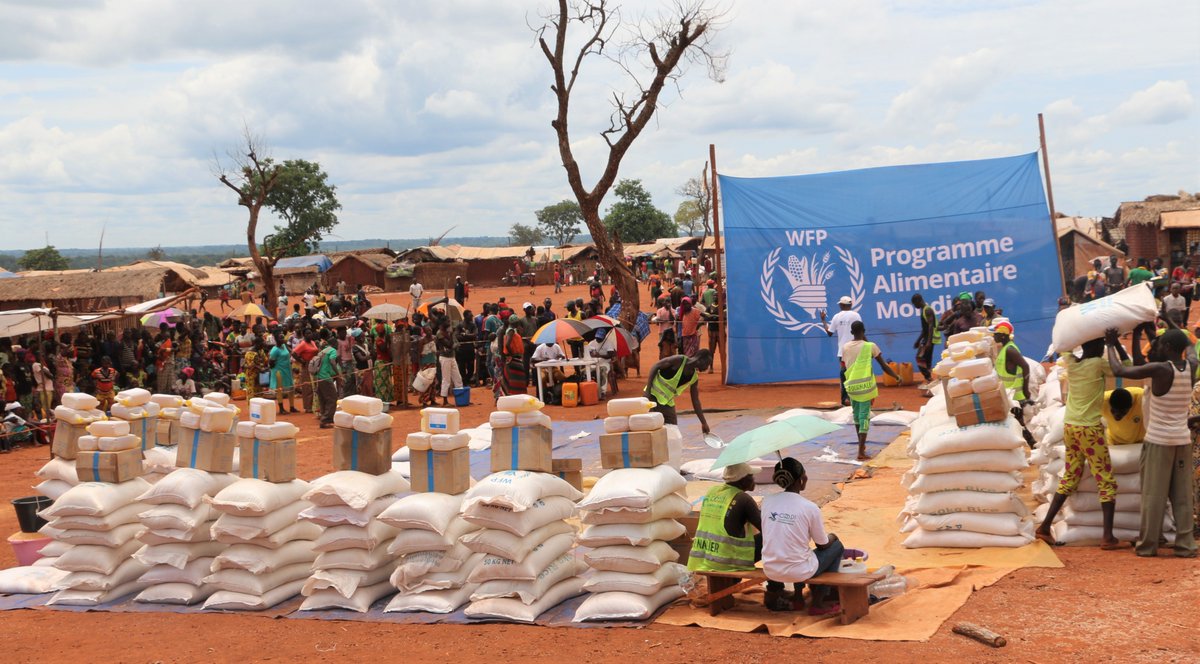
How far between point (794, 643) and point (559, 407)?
11.4 m

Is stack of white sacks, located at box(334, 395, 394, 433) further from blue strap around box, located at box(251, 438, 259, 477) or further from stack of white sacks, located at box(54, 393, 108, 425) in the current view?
stack of white sacks, located at box(54, 393, 108, 425)

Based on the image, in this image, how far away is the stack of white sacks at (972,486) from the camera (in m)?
7.62

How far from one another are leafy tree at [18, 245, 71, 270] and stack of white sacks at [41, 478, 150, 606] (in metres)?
68.6

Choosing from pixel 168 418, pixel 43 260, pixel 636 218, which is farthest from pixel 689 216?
pixel 168 418

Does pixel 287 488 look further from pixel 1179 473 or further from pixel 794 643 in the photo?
pixel 1179 473

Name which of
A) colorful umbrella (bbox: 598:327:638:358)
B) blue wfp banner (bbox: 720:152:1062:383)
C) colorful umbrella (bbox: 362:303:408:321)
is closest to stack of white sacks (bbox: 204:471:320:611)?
colorful umbrella (bbox: 598:327:638:358)

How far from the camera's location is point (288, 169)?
71750 mm

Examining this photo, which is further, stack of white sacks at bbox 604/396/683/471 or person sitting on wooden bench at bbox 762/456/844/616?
stack of white sacks at bbox 604/396/683/471

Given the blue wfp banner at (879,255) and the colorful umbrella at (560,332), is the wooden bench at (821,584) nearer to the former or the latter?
the colorful umbrella at (560,332)

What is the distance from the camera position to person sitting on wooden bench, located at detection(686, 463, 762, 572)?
6.71 metres

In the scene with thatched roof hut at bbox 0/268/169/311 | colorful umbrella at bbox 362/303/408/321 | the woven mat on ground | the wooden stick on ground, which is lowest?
the woven mat on ground

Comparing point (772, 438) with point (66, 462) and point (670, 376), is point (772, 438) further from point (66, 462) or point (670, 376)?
point (66, 462)

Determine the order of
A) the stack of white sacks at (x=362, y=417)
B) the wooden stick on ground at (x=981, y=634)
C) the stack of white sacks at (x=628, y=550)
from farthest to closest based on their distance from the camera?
1. the stack of white sacks at (x=362, y=417)
2. the stack of white sacks at (x=628, y=550)
3. the wooden stick on ground at (x=981, y=634)

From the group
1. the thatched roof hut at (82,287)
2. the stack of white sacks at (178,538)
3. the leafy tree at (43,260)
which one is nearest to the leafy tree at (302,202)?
the leafy tree at (43,260)
